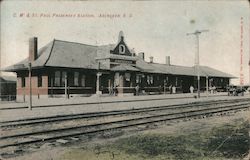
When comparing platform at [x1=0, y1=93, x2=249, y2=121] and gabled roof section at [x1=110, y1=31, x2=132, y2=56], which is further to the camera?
gabled roof section at [x1=110, y1=31, x2=132, y2=56]

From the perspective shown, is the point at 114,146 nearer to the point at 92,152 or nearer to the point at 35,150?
the point at 92,152

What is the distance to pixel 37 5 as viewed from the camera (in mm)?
10078

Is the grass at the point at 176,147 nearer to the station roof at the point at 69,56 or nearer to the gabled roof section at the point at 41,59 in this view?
the station roof at the point at 69,56

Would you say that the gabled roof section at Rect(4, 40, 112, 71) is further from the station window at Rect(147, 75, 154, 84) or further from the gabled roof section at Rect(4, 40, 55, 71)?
the station window at Rect(147, 75, 154, 84)

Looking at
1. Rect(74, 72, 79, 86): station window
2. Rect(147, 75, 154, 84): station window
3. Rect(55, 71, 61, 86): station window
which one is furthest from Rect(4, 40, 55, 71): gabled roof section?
Rect(147, 75, 154, 84): station window

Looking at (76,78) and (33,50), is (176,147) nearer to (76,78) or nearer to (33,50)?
(76,78)

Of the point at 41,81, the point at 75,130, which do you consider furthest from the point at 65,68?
the point at 75,130

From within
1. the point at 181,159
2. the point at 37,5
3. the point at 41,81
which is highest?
the point at 37,5

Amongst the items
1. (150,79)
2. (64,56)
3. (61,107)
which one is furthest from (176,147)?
(150,79)

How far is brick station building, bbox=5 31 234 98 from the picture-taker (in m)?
31.5

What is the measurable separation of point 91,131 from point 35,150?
9.03 feet

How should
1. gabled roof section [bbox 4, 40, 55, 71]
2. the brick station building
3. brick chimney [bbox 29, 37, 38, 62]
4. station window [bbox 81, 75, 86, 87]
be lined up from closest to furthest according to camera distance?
gabled roof section [bbox 4, 40, 55, 71]
the brick station building
brick chimney [bbox 29, 37, 38, 62]
station window [bbox 81, 75, 86, 87]

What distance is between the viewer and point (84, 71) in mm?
34719

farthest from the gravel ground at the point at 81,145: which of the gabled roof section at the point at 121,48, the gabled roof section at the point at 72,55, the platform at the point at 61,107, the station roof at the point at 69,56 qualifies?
the gabled roof section at the point at 121,48
